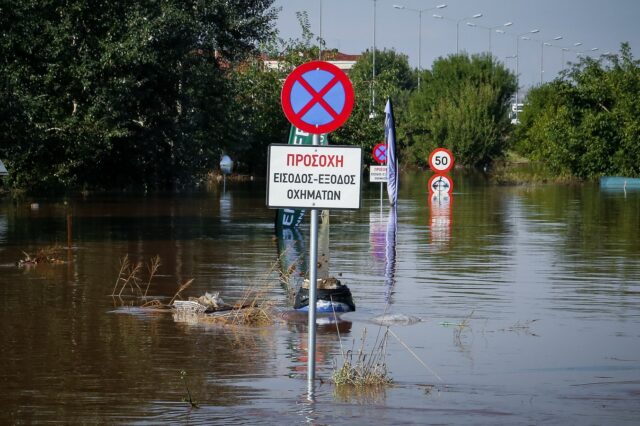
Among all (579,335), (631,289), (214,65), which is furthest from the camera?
(214,65)

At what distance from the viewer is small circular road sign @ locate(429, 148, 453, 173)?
38553 millimetres

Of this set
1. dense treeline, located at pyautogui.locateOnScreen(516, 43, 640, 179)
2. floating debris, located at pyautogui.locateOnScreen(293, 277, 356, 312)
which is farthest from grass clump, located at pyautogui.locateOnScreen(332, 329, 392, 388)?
dense treeline, located at pyautogui.locateOnScreen(516, 43, 640, 179)

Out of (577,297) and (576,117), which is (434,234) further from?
(576,117)

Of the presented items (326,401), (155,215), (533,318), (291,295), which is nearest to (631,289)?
(533,318)

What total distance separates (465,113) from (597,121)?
30534 mm

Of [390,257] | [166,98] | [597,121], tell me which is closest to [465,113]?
[597,121]

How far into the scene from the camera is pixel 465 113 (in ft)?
307

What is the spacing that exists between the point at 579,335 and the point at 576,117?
5447 centimetres

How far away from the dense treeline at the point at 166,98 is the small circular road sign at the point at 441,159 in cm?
1014

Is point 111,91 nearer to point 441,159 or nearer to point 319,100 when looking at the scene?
point 441,159

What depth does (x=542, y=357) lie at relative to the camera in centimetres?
1087

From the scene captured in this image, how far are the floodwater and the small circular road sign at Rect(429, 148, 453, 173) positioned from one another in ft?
39.5

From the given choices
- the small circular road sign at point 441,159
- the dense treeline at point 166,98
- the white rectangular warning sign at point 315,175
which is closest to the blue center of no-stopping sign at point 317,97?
the white rectangular warning sign at point 315,175

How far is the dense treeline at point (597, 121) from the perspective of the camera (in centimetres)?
6294
